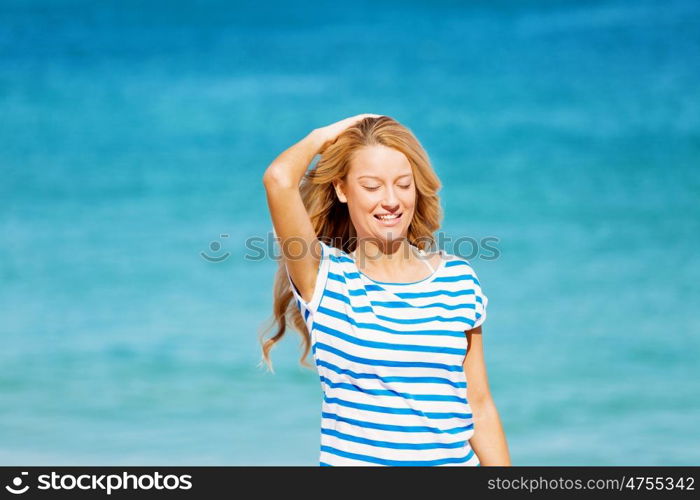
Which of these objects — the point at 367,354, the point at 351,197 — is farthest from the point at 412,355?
the point at 351,197

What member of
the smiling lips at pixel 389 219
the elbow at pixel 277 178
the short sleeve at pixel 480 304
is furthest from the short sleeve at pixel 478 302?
the elbow at pixel 277 178

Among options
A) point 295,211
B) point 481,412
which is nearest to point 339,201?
point 295,211

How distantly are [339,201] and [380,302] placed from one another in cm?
60

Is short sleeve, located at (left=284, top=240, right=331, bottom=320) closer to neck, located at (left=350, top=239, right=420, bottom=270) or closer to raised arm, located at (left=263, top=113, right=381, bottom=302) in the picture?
raised arm, located at (left=263, top=113, right=381, bottom=302)

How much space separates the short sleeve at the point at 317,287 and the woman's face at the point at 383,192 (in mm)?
212

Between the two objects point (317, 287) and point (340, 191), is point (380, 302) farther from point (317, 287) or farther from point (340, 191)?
point (340, 191)

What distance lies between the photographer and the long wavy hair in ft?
11.5

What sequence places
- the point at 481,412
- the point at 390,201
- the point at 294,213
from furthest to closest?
the point at 481,412 → the point at 390,201 → the point at 294,213

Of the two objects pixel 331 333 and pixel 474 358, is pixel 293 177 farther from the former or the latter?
pixel 474 358

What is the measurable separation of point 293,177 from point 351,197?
38cm

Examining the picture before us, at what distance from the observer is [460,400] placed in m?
3.27

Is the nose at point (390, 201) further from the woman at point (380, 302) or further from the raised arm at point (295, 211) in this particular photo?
the raised arm at point (295, 211)

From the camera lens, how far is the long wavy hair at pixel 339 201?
3.50 metres

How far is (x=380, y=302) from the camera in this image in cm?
332
